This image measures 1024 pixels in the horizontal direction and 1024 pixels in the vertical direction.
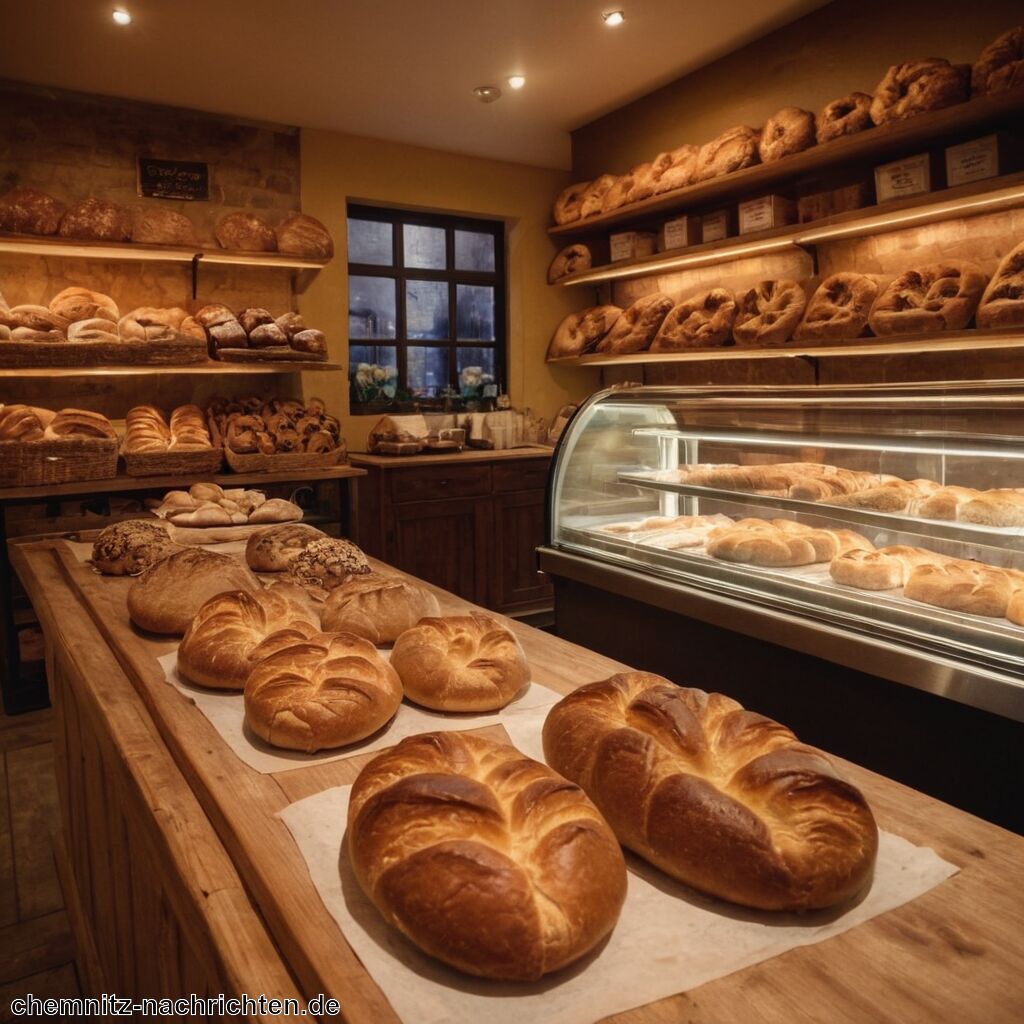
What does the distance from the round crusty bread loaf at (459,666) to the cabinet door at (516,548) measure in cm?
374

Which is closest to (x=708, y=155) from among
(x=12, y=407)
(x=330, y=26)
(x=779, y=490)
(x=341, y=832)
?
(x=330, y=26)

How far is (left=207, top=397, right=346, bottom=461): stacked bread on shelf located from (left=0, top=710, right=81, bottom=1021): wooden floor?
65.4 inches

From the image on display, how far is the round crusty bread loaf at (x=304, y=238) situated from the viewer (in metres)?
4.62

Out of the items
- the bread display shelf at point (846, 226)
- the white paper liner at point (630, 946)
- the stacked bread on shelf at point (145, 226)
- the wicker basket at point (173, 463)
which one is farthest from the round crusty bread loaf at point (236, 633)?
the stacked bread on shelf at point (145, 226)

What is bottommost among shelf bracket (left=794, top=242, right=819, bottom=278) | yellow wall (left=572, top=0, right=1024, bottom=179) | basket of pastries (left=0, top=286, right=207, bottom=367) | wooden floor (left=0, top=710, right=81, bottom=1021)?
wooden floor (left=0, top=710, right=81, bottom=1021)

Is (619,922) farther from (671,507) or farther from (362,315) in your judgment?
(362,315)

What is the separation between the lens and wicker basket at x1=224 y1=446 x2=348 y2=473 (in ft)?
13.8

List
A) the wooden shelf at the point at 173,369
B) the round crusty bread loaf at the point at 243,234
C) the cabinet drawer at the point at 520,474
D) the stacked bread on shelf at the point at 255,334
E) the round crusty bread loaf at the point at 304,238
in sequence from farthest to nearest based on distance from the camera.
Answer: the cabinet drawer at the point at 520,474 < the round crusty bread loaf at the point at 304,238 < the round crusty bread loaf at the point at 243,234 < the stacked bread on shelf at the point at 255,334 < the wooden shelf at the point at 173,369

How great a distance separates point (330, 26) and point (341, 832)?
3876 mm

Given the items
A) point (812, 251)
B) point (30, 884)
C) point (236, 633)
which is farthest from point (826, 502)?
point (812, 251)

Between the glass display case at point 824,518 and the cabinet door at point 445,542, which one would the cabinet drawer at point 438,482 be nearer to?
the cabinet door at point 445,542

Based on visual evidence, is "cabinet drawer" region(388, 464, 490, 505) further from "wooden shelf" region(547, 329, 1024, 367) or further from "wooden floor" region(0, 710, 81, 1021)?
"wooden floor" region(0, 710, 81, 1021)

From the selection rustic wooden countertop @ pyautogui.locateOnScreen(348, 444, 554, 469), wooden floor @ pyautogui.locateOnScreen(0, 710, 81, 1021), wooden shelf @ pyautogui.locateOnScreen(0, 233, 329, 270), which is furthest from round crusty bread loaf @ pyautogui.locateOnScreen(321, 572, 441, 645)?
wooden shelf @ pyautogui.locateOnScreen(0, 233, 329, 270)

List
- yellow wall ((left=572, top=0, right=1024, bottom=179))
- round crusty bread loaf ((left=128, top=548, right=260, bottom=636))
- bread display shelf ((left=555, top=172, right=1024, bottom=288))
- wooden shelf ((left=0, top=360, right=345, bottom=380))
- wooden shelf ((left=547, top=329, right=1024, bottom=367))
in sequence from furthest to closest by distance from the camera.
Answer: wooden shelf ((left=0, top=360, right=345, bottom=380))
yellow wall ((left=572, top=0, right=1024, bottom=179))
bread display shelf ((left=555, top=172, right=1024, bottom=288))
wooden shelf ((left=547, top=329, right=1024, bottom=367))
round crusty bread loaf ((left=128, top=548, right=260, bottom=636))
